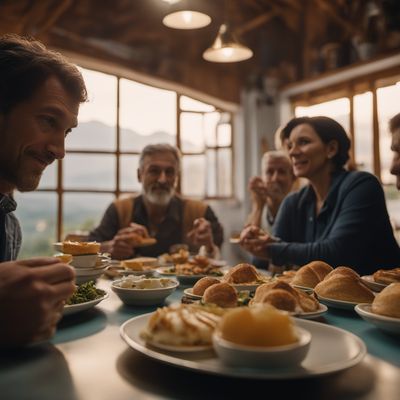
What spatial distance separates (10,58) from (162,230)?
1998mm

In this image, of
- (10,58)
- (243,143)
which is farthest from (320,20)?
(10,58)

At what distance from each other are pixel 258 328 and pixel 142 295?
2.05ft

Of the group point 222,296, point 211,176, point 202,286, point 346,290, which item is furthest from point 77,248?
point 211,176

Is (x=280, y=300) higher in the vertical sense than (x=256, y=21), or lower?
lower

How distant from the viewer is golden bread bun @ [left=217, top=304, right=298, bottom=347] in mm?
653

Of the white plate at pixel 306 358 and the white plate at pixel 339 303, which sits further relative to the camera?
the white plate at pixel 339 303

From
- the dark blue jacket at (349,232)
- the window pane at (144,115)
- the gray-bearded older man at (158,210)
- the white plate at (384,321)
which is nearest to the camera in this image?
the white plate at (384,321)

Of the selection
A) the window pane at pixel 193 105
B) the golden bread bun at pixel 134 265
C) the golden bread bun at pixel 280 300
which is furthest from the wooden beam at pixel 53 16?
the golden bread bun at pixel 280 300

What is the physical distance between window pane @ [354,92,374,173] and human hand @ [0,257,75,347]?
4826 mm

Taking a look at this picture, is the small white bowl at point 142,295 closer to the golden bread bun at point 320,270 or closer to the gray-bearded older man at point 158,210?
the golden bread bun at point 320,270

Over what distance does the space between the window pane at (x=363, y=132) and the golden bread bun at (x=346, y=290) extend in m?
4.24

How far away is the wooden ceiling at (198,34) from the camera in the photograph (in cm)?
540

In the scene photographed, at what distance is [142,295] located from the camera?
1221mm

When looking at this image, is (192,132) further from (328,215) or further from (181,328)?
(181,328)
